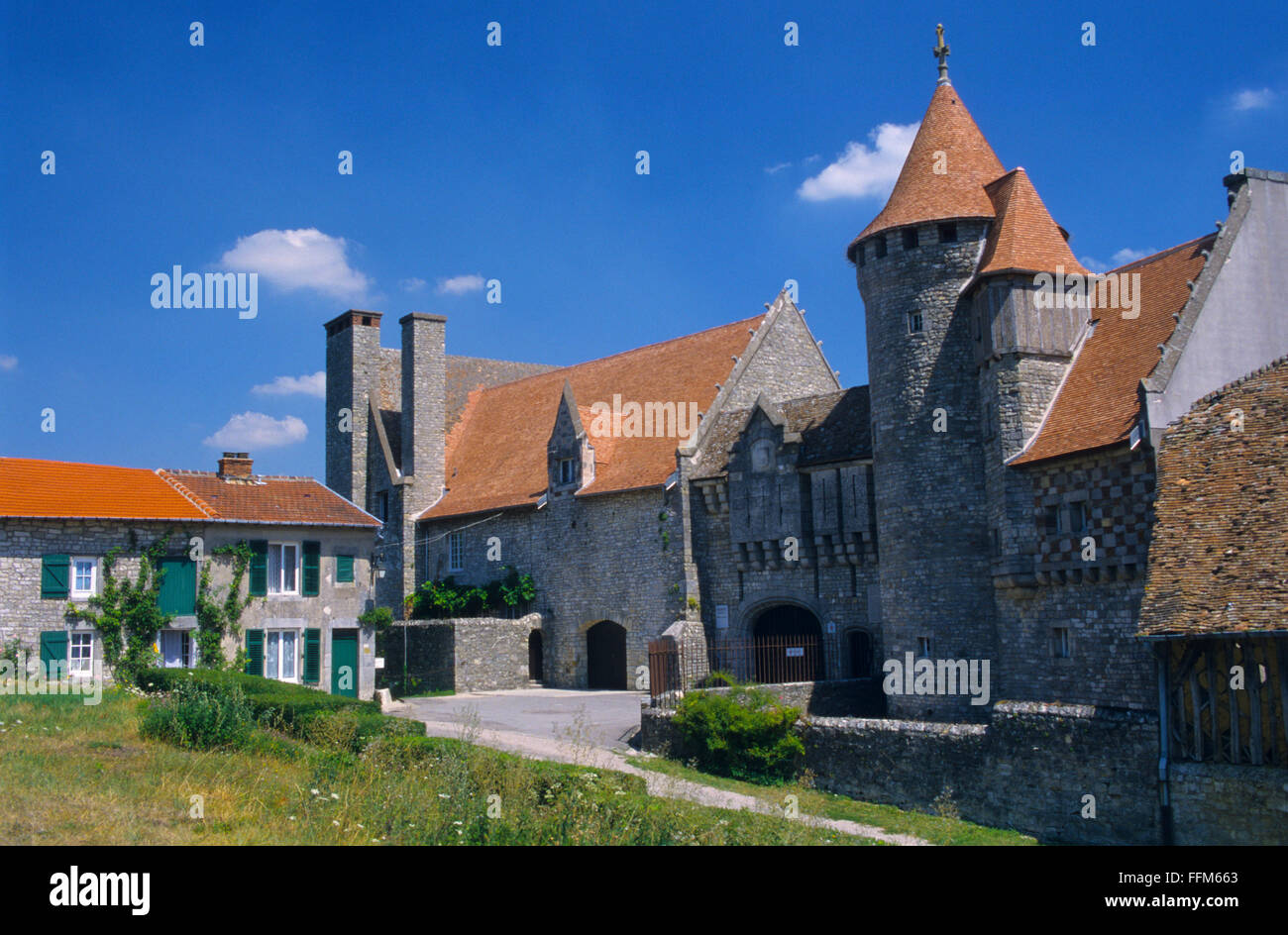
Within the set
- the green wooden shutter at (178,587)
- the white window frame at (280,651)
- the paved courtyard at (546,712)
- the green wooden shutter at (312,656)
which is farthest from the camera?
the green wooden shutter at (312,656)

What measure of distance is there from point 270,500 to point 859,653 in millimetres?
16388

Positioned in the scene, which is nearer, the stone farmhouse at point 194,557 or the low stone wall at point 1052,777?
the low stone wall at point 1052,777

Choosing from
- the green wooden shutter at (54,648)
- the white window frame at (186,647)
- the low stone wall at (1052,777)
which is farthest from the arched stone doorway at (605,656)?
the green wooden shutter at (54,648)

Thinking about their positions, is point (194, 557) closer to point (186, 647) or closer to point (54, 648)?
point (186, 647)

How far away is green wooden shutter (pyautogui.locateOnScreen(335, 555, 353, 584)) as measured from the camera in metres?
29.8

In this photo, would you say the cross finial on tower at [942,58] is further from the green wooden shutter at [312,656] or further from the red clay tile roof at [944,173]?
the green wooden shutter at [312,656]

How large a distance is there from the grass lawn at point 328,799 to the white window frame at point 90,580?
1030 cm

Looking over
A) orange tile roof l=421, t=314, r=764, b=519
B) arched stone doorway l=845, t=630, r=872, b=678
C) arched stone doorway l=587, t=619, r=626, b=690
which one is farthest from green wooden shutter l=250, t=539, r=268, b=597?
arched stone doorway l=845, t=630, r=872, b=678

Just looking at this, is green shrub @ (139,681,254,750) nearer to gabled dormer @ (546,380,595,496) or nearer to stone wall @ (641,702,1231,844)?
stone wall @ (641,702,1231,844)

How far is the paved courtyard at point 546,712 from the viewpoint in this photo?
23.0 meters

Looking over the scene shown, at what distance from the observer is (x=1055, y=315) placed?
2228 cm

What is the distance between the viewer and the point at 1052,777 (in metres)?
17.3
